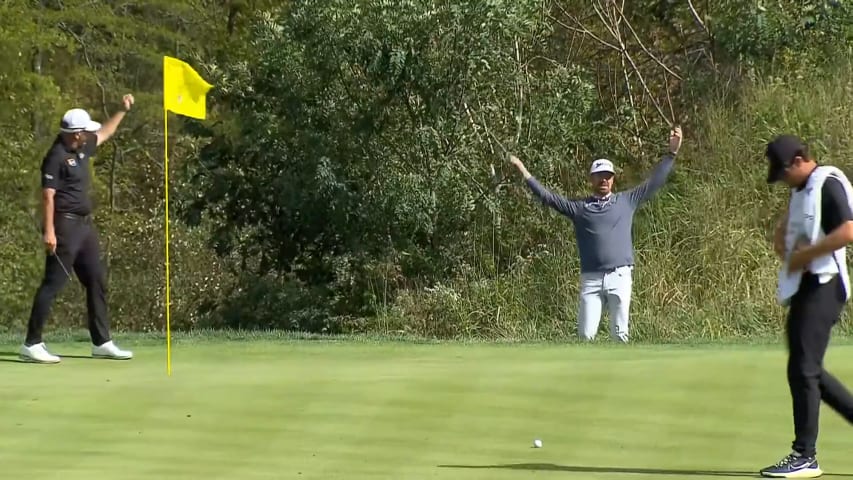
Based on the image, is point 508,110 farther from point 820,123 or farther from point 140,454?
point 140,454

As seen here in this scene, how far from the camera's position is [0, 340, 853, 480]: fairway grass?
7301mm

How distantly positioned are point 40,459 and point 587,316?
22.2ft

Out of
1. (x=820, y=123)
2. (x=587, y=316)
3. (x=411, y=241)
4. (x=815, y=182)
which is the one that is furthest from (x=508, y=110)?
(x=815, y=182)

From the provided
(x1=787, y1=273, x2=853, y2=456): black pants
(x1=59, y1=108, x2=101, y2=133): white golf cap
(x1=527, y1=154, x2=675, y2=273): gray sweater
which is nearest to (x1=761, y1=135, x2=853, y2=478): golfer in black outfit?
(x1=787, y1=273, x2=853, y2=456): black pants

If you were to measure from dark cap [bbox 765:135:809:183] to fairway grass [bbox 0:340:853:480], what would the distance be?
54.4 inches

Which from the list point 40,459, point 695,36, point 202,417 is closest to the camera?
point 40,459

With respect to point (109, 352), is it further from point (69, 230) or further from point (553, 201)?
point (553, 201)

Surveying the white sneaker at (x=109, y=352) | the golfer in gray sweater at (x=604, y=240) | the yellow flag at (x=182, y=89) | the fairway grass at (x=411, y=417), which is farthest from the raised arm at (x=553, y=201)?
the white sneaker at (x=109, y=352)

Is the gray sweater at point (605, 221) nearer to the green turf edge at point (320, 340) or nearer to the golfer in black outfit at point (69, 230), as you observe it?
the green turf edge at point (320, 340)

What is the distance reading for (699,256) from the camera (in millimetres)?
17422

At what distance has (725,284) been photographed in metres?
16.9

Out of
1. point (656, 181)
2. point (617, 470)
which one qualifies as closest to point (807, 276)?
point (617, 470)

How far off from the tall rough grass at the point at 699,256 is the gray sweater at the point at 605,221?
195 cm

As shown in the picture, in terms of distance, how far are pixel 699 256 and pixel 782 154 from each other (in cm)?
1060
